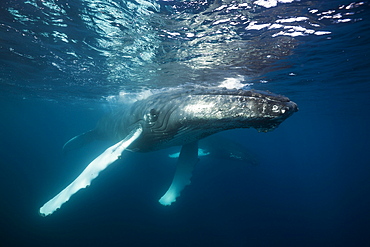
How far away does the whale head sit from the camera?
2.84 m

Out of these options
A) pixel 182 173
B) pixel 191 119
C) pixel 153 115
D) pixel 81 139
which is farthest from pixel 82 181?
pixel 81 139

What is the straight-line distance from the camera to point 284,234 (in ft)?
44.0

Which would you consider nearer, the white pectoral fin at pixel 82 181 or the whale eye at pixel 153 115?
the white pectoral fin at pixel 82 181

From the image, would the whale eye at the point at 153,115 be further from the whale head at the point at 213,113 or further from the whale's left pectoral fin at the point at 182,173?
the whale's left pectoral fin at the point at 182,173

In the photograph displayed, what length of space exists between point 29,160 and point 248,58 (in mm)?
29535

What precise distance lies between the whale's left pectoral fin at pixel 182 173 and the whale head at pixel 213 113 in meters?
1.61

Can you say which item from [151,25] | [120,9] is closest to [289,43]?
[151,25]

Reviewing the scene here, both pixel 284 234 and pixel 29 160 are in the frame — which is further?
pixel 29 160

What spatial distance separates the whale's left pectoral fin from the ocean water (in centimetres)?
193

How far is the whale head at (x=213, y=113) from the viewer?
2840 mm

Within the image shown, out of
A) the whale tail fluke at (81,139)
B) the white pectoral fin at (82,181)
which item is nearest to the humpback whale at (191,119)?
the white pectoral fin at (82,181)

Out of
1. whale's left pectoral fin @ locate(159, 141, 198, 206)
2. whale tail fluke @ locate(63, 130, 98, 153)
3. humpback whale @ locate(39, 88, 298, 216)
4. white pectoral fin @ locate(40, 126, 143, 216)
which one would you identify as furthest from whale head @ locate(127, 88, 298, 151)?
whale tail fluke @ locate(63, 130, 98, 153)

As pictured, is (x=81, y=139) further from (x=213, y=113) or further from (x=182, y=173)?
(x=213, y=113)

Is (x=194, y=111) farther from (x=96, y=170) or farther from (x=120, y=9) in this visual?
(x=120, y=9)
